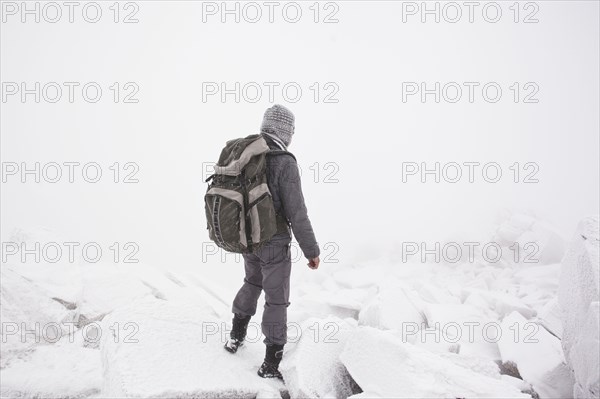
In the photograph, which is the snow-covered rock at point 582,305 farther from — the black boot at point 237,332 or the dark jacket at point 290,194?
the black boot at point 237,332

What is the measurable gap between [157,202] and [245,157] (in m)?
106

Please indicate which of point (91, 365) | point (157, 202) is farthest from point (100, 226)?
point (91, 365)

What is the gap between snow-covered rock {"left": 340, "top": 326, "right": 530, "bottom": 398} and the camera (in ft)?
8.09

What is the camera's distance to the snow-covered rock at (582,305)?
290cm

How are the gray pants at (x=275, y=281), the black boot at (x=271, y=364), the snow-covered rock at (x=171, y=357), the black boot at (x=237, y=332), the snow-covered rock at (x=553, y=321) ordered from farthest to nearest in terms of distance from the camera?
the snow-covered rock at (x=553, y=321)
the black boot at (x=237, y=332)
the black boot at (x=271, y=364)
the gray pants at (x=275, y=281)
the snow-covered rock at (x=171, y=357)

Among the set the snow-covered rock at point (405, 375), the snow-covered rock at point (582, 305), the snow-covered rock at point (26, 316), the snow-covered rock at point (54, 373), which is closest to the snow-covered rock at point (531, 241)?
the snow-covered rock at point (582, 305)

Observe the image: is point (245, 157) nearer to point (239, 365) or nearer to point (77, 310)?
point (239, 365)

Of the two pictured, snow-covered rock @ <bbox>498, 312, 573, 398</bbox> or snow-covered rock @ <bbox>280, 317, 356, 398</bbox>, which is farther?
snow-covered rock @ <bbox>498, 312, 573, 398</bbox>

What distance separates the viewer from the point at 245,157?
2.78m

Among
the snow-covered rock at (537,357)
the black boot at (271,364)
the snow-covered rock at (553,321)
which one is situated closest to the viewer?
the black boot at (271,364)

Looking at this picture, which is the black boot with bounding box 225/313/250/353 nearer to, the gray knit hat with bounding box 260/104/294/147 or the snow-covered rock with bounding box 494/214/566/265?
the gray knit hat with bounding box 260/104/294/147

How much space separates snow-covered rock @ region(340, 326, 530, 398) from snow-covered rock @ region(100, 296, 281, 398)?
2.87 ft

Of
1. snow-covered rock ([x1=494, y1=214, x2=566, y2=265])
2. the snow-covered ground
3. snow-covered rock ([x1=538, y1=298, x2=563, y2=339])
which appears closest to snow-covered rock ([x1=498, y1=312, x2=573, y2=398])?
the snow-covered ground

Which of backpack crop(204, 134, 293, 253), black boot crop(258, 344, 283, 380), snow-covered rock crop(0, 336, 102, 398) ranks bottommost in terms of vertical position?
snow-covered rock crop(0, 336, 102, 398)
